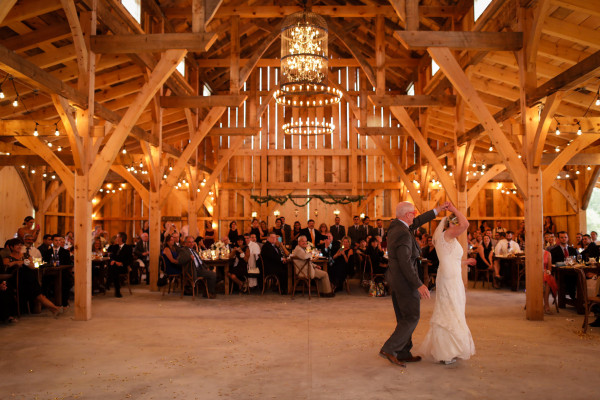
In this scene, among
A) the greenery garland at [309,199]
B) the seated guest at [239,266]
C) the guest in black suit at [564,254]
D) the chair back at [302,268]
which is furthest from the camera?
the greenery garland at [309,199]

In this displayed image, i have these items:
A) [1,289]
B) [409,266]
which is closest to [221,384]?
[409,266]

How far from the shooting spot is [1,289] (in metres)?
7.02

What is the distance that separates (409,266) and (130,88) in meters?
8.84

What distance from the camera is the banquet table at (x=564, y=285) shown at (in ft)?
25.1

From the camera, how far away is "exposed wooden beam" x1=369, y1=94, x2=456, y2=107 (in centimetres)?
1072

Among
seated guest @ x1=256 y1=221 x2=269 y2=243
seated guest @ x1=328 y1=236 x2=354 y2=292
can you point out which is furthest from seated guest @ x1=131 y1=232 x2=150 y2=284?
seated guest @ x1=328 y1=236 x2=354 y2=292

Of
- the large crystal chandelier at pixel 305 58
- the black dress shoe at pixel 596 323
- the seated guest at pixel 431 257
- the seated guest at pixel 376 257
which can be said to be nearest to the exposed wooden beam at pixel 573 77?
the black dress shoe at pixel 596 323

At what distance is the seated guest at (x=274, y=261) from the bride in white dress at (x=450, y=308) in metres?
5.33

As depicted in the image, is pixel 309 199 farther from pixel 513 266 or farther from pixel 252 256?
pixel 513 266

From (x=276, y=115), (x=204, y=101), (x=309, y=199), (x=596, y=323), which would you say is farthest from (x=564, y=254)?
(x=276, y=115)

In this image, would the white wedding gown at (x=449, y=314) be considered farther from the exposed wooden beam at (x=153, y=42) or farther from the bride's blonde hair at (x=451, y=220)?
the exposed wooden beam at (x=153, y=42)

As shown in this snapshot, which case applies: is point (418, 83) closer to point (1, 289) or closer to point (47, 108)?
point (47, 108)

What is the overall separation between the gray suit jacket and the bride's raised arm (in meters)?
0.34

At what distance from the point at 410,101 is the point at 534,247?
15.1 ft
